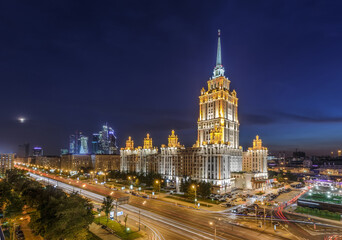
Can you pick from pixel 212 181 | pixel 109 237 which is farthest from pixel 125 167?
Result: pixel 109 237

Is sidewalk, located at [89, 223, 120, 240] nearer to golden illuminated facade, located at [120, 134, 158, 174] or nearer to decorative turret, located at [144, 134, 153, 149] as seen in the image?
golden illuminated facade, located at [120, 134, 158, 174]

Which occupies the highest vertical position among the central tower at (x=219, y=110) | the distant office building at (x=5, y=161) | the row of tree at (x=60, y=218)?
the central tower at (x=219, y=110)

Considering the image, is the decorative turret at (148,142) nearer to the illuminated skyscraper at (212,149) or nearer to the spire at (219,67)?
the illuminated skyscraper at (212,149)

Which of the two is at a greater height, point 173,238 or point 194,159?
point 194,159

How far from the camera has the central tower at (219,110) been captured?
443ft

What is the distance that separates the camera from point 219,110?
13525 centimetres

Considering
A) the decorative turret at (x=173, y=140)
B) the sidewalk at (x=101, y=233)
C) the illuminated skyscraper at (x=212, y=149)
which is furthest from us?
the decorative turret at (x=173, y=140)

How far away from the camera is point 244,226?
52.0 meters

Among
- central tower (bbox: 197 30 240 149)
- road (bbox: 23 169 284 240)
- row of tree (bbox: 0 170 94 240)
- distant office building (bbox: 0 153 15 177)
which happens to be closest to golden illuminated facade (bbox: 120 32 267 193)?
central tower (bbox: 197 30 240 149)

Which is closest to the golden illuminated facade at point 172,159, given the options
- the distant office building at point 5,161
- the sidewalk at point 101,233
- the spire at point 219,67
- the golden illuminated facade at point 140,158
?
the golden illuminated facade at point 140,158

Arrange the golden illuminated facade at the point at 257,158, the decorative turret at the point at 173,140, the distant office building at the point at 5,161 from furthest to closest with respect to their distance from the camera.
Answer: the distant office building at the point at 5,161
the golden illuminated facade at the point at 257,158
the decorative turret at the point at 173,140

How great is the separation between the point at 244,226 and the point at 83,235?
1435 inches

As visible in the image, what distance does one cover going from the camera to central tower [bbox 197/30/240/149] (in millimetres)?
134875

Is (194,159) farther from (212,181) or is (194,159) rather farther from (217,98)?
(217,98)
